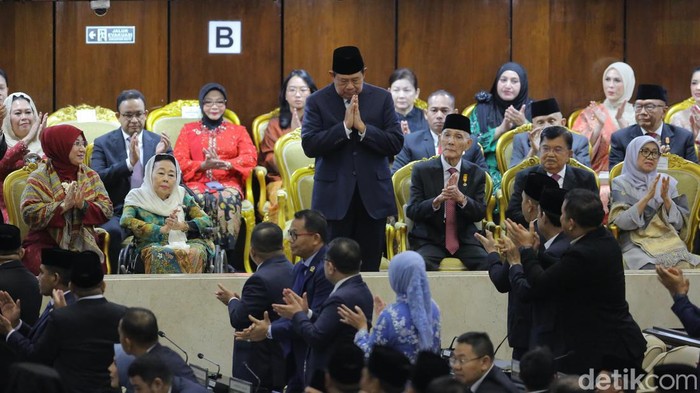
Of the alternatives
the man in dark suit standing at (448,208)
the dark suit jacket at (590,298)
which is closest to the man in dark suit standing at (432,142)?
the man in dark suit standing at (448,208)

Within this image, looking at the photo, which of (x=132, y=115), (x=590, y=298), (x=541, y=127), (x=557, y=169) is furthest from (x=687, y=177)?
(x=132, y=115)

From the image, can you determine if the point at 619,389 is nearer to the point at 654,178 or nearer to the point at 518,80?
the point at 654,178

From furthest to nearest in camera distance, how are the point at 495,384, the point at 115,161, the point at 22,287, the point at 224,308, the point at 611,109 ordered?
the point at 611,109
the point at 115,161
the point at 224,308
the point at 22,287
the point at 495,384

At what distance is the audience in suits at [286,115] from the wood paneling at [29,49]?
1.95 metres

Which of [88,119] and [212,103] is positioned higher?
[212,103]

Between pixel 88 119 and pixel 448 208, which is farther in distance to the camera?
Answer: pixel 88 119

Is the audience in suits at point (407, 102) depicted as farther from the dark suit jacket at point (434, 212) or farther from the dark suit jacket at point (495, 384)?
the dark suit jacket at point (495, 384)

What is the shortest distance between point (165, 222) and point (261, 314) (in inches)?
79.4

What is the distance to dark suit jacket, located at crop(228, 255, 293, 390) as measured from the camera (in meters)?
6.87

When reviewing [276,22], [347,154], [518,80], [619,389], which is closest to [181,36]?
[276,22]

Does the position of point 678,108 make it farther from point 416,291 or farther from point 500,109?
point 416,291

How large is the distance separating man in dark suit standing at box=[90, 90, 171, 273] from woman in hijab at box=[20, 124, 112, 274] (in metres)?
0.58

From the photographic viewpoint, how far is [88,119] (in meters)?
10.7

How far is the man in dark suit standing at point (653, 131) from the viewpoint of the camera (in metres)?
9.90
